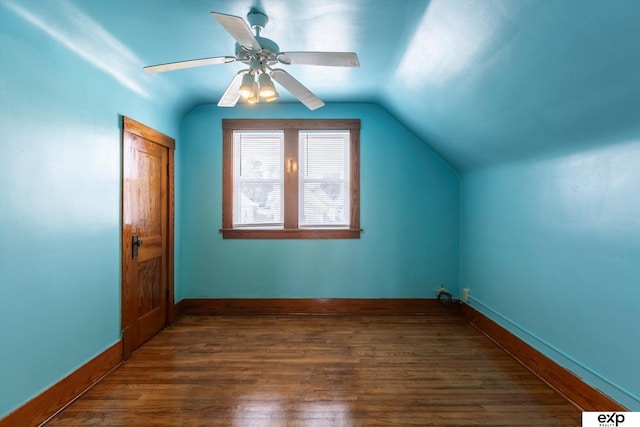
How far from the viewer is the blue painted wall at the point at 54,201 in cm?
161

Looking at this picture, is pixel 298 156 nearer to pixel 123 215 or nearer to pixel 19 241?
pixel 123 215

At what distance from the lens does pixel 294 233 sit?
3580mm

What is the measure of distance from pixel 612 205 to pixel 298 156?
275cm

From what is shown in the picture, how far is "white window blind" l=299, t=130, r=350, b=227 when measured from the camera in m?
3.63

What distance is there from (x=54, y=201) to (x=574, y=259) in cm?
334

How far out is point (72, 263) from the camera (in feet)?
6.56

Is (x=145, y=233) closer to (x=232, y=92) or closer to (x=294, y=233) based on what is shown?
(x=294, y=233)

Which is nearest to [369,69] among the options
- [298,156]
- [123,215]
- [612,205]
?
[298,156]

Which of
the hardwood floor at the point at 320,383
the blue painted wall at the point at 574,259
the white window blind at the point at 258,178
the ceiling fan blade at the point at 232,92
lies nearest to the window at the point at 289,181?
the white window blind at the point at 258,178

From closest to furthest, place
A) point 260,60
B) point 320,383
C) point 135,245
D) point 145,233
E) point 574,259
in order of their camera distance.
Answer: point 260,60, point 574,259, point 320,383, point 135,245, point 145,233

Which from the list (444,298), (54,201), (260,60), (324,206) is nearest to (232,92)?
(260,60)

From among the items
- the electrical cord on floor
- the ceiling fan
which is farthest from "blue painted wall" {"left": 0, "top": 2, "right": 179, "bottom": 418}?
the electrical cord on floor

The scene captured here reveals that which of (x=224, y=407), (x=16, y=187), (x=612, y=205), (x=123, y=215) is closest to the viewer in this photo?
(x=16, y=187)

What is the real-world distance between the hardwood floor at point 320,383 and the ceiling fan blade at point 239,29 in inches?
84.1
